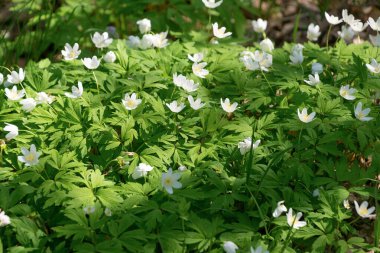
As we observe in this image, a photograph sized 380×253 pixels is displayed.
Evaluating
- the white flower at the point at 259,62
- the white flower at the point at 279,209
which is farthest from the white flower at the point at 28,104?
the white flower at the point at 279,209

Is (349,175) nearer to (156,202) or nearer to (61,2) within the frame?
(156,202)

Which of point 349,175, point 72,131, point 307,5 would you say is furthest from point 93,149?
point 307,5

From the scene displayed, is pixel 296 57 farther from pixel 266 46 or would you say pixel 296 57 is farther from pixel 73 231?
pixel 73 231

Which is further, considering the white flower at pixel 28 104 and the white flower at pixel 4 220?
the white flower at pixel 28 104

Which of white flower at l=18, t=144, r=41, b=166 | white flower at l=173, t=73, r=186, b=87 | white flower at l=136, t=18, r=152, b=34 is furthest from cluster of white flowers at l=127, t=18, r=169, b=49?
white flower at l=18, t=144, r=41, b=166

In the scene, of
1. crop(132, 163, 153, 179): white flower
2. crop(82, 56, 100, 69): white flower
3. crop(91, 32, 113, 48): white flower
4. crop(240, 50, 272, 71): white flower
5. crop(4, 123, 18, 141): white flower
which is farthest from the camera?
crop(91, 32, 113, 48): white flower

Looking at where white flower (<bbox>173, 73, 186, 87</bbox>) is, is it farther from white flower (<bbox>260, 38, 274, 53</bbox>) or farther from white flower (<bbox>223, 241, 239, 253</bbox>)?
white flower (<bbox>223, 241, 239, 253</bbox>)

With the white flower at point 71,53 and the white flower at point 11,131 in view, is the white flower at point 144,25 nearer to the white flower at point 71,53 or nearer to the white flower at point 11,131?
the white flower at point 71,53
